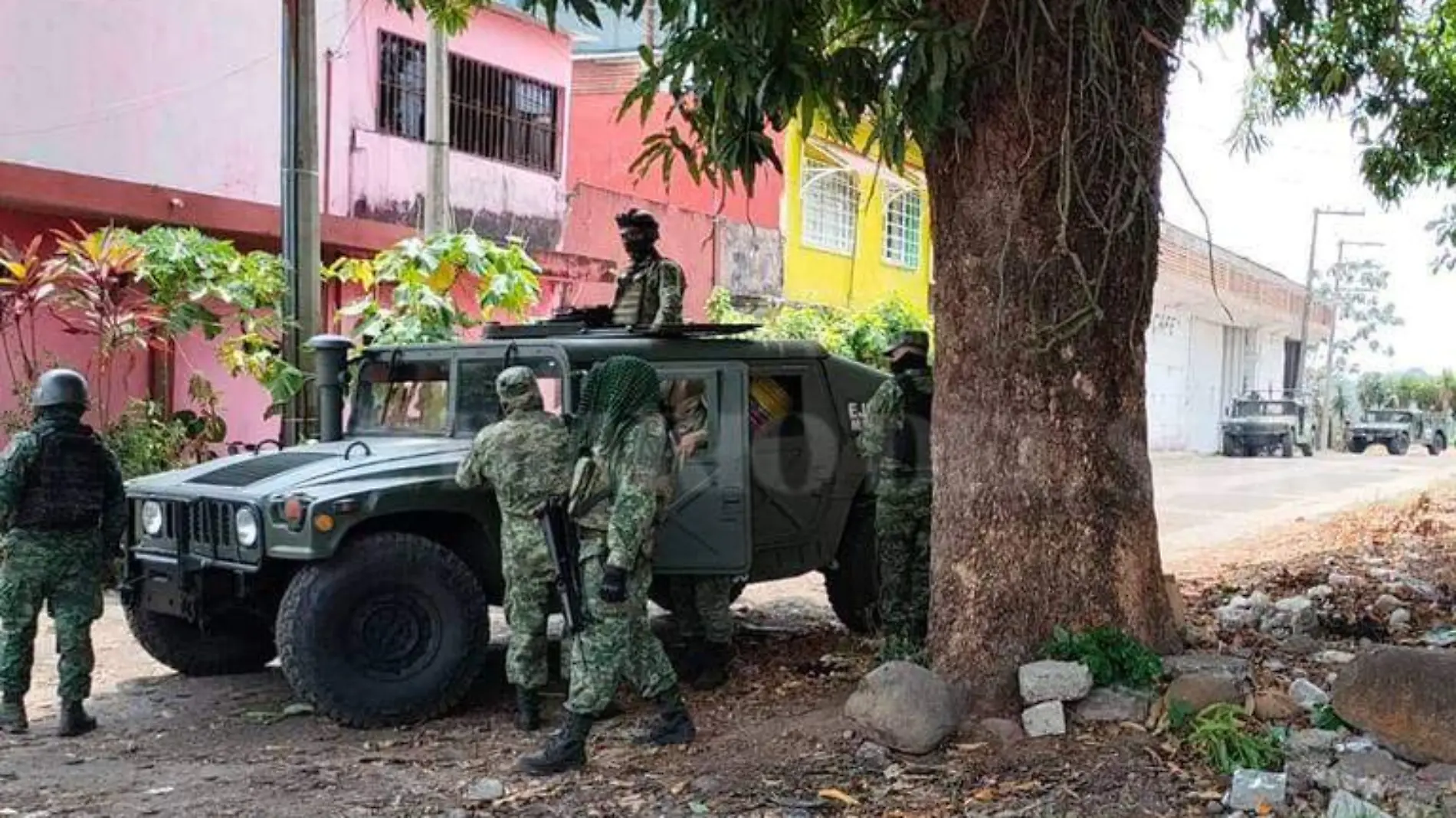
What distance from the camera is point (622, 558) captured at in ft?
16.7

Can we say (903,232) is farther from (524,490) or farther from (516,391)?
(524,490)

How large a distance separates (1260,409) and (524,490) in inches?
1160

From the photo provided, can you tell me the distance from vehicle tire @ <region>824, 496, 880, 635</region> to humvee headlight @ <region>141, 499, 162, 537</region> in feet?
11.0

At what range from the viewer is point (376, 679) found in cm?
573

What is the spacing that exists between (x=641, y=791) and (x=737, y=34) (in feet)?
9.00

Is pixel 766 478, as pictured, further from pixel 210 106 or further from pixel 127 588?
Answer: pixel 210 106

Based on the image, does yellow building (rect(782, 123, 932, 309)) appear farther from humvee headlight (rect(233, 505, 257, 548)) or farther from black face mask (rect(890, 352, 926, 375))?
humvee headlight (rect(233, 505, 257, 548))

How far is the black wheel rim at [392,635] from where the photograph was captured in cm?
569

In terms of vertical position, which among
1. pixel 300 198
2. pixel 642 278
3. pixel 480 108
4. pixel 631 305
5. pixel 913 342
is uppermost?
pixel 480 108

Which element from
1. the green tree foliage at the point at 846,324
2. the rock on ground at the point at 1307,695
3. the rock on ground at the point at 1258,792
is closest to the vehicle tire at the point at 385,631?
the rock on ground at the point at 1258,792

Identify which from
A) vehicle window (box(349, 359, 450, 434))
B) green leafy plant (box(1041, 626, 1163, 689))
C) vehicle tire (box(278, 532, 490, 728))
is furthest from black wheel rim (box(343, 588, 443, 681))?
green leafy plant (box(1041, 626, 1163, 689))

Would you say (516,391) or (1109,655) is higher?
(516,391)

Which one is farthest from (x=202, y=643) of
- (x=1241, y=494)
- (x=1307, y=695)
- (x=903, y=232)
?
(x=903, y=232)

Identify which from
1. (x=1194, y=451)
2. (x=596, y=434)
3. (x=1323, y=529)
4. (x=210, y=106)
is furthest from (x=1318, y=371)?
(x=596, y=434)
